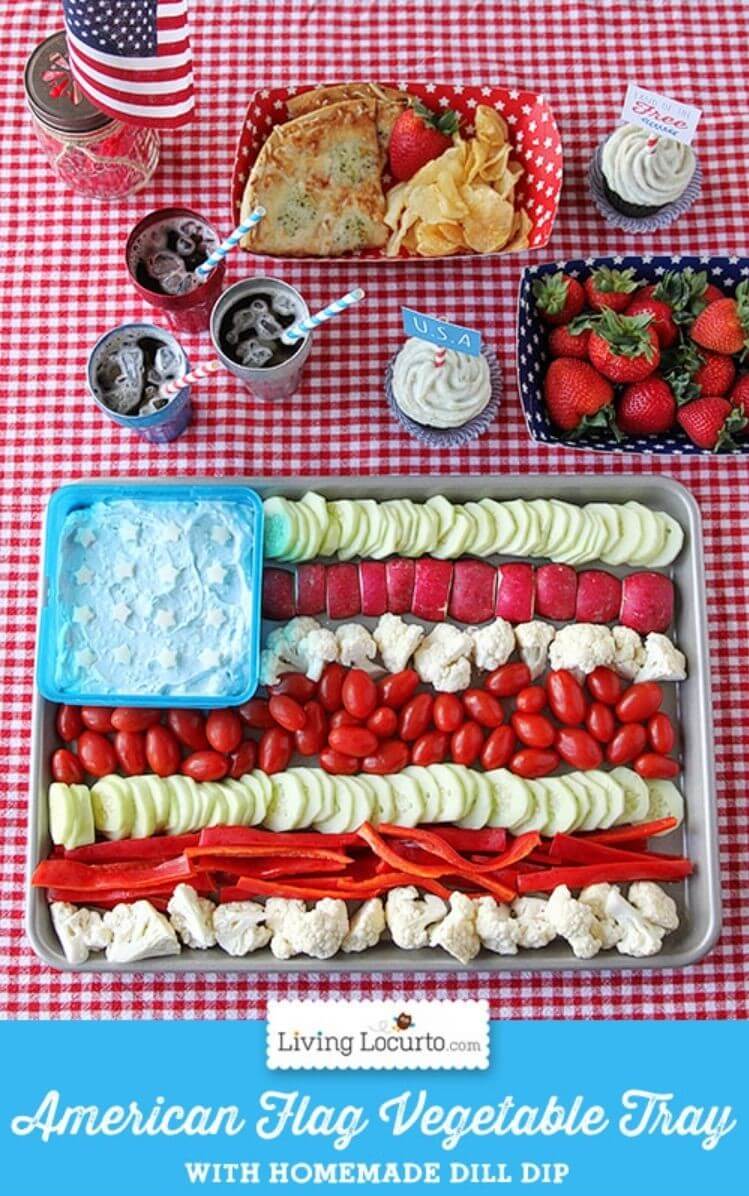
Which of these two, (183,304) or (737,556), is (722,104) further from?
(183,304)

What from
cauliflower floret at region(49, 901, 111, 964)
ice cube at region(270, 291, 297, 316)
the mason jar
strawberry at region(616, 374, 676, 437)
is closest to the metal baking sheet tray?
cauliflower floret at region(49, 901, 111, 964)

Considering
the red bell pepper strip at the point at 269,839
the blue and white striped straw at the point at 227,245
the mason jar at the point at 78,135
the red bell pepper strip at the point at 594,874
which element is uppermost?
the mason jar at the point at 78,135

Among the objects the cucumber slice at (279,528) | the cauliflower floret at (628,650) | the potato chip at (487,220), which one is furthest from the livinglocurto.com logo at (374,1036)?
the potato chip at (487,220)

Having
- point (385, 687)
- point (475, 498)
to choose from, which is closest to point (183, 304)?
point (475, 498)

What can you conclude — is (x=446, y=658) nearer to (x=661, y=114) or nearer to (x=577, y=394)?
(x=577, y=394)

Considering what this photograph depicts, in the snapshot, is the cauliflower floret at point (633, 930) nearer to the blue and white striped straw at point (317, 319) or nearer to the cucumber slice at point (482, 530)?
the cucumber slice at point (482, 530)

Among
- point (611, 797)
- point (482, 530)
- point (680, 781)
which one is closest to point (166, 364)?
point (482, 530)
